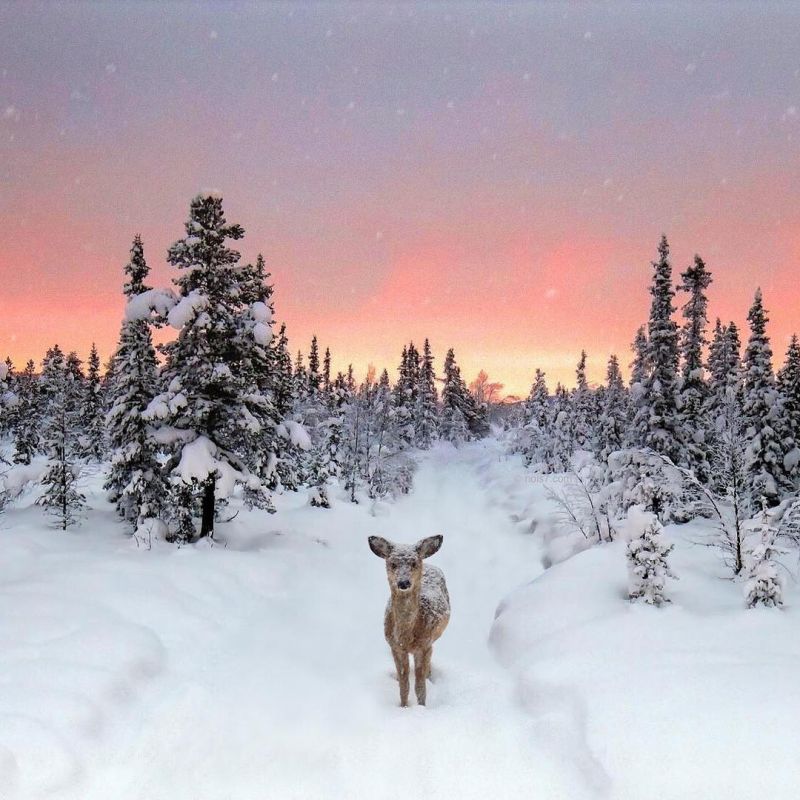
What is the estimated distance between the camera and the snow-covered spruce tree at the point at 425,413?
77688mm

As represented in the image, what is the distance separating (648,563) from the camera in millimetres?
10914

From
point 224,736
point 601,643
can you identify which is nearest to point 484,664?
point 601,643

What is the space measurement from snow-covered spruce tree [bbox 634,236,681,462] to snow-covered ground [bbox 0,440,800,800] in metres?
13.0

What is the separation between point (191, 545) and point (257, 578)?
3118mm

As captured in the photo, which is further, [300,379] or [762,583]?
[300,379]

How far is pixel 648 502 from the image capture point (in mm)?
25078

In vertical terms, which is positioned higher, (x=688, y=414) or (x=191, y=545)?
(x=688, y=414)

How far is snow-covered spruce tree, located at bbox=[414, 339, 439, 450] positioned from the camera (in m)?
77.7

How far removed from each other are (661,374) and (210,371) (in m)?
20.9

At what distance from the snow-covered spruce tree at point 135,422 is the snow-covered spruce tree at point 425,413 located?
57.2m

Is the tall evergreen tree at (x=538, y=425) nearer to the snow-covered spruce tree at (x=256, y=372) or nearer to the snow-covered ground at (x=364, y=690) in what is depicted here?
the snow-covered spruce tree at (x=256, y=372)

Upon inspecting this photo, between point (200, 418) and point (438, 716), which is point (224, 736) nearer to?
point (438, 716)

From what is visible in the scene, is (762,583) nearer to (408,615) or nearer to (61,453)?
(408,615)

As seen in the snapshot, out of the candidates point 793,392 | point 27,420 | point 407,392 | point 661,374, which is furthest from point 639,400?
point 27,420
